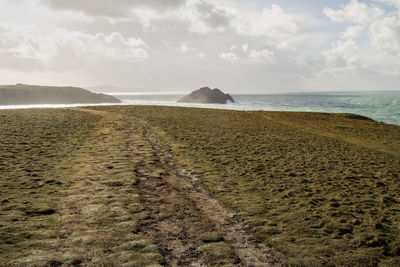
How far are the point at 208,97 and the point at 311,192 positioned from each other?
173 metres

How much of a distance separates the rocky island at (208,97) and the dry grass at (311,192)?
513 ft

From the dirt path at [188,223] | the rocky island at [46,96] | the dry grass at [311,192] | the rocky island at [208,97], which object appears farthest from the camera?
the rocky island at [208,97]

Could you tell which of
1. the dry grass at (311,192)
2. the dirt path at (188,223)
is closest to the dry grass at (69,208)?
the dirt path at (188,223)

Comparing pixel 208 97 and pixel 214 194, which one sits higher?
pixel 208 97

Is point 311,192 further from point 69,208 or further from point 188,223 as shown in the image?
point 69,208

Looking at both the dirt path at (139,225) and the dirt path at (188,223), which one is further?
the dirt path at (188,223)

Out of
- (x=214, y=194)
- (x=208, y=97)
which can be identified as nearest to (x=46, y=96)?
(x=208, y=97)

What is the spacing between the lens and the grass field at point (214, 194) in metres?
6.84

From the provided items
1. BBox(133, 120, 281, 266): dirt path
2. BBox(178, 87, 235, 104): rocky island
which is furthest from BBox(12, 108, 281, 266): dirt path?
BBox(178, 87, 235, 104): rocky island

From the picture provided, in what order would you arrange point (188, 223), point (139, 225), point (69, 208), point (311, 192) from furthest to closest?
point (311, 192) → point (69, 208) → point (188, 223) → point (139, 225)

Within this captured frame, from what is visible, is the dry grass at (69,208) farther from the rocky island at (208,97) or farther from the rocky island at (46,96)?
the rocky island at (208,97)

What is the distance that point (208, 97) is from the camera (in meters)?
183

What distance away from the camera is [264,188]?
40.2 feet

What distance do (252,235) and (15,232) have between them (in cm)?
687
